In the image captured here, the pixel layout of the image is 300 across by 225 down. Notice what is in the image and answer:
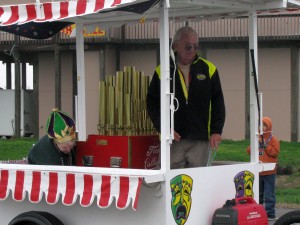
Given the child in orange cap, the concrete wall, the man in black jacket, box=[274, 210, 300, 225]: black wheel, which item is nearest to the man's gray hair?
the man in black jacket

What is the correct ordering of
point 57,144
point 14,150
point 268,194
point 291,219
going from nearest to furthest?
point 291,219, point 57,144, point 268,194, point 14,150

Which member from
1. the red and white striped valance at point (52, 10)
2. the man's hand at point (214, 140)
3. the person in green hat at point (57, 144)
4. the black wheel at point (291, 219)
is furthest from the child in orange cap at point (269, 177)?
the red and white striped valance at point (52, 10)

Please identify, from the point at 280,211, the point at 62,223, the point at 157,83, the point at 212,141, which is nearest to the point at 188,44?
the point at 157,83

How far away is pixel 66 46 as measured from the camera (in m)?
27.7

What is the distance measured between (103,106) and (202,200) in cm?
131

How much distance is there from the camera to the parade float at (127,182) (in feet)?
18.5

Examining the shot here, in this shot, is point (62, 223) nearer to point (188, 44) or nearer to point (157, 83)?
point (157, 83)

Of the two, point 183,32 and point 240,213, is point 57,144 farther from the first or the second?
point 240,213

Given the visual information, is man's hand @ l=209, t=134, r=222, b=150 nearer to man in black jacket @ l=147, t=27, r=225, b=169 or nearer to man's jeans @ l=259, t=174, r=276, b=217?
man in black jacket @ l=147, t=27, r=225, b=169

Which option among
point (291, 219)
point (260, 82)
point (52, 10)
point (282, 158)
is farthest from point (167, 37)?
point (260, 82)

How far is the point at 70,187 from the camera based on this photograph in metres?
5.93

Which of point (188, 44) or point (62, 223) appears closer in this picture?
point (62, 223)

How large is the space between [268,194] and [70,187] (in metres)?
5.27

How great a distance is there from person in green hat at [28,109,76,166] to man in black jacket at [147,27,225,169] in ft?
2.37
